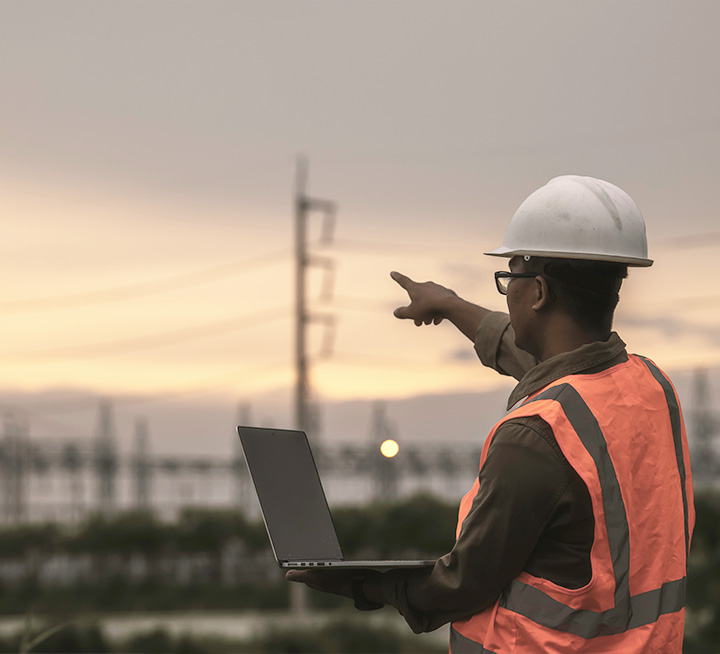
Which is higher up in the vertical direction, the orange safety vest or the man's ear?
the man's ear

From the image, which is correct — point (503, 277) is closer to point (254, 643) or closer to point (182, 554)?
point (254, 643)

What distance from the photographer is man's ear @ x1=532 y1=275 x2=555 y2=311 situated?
308 cm

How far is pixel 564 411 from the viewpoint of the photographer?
2.83 meters

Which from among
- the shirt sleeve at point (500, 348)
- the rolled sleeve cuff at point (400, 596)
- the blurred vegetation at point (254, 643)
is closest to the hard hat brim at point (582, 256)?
the shirt sleeve at point (500, 348)

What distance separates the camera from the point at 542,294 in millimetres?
3084

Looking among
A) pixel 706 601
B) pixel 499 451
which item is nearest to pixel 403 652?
pixel 706 601

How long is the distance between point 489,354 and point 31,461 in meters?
52.1

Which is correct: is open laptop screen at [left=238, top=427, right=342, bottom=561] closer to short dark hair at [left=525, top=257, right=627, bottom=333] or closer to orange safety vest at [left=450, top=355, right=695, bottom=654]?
orange safety vest at [left=450, top=355, right=695, bottom=654]

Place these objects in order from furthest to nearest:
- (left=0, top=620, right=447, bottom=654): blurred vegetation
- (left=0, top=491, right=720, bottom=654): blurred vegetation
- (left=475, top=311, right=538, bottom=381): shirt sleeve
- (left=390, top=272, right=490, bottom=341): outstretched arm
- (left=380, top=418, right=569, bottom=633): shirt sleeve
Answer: (left=0, top=491, right=720, bottom=654): blurred vegetation → (left=0, top=620, right=447, bottom=654): blurred vegetation → (left=390, top=272, right=490, bottom=341): outstretched arm → (left=475, top=311, right=538, bottom=381): shirt sleeve → (left=380, top=418, right=569, bottom=633): shirt sleeve

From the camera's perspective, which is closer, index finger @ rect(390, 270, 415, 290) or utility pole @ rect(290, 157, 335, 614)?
index finger @ rect(390, 270, 415, 290)

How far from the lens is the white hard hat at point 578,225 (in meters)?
3.09

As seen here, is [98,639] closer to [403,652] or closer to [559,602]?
[403,652]

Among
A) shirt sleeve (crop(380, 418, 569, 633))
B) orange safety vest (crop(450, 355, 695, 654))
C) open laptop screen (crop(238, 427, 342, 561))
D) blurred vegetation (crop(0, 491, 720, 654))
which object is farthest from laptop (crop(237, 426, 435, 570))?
blurred vegetation (crop(0, 491, 720, 654))

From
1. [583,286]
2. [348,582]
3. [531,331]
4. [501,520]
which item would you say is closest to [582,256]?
[583,286]
